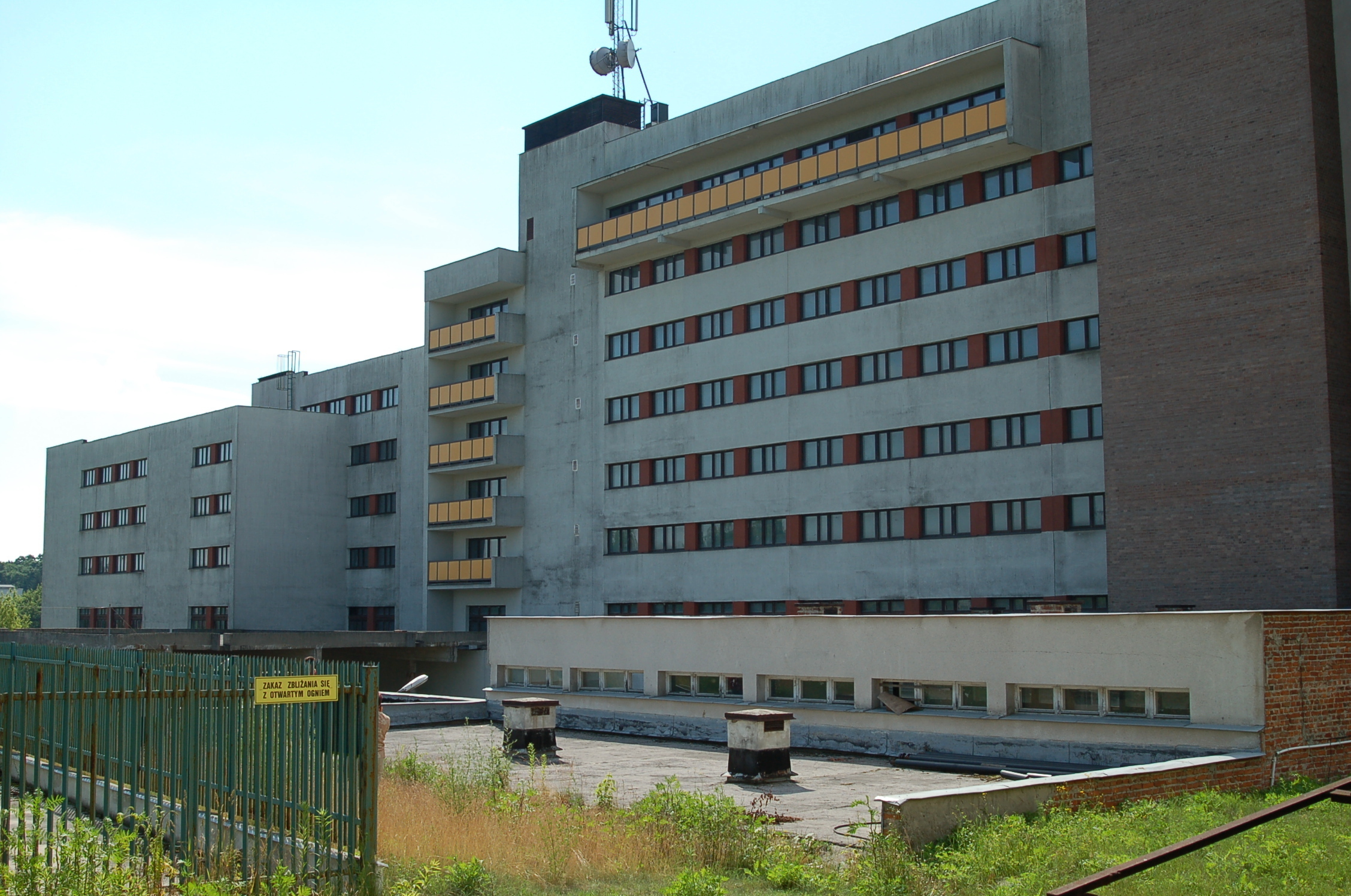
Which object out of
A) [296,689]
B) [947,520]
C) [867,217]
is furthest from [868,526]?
[296,689]

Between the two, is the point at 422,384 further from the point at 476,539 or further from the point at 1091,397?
the point at 1091,397

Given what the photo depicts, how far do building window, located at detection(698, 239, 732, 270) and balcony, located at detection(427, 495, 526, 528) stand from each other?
14.1m

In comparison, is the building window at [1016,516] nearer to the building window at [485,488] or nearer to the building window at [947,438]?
the building window at [947,438]

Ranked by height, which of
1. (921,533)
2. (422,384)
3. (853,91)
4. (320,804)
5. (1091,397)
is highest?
(853,91)

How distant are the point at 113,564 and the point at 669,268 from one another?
153 feet

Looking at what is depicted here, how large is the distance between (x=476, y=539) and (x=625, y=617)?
2687cm

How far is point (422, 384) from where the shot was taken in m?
65.3

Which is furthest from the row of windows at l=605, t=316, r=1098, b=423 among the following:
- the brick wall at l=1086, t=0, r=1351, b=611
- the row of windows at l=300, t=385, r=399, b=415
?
the row of windows at l=300, t=385, r=399, b=415

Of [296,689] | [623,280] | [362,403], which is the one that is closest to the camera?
[296,689]

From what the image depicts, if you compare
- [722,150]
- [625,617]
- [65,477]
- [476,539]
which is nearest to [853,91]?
[722,150]

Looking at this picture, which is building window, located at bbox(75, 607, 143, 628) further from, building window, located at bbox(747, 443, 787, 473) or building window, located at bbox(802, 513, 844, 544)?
building window, located at bbox(802, 513, 844, 544)

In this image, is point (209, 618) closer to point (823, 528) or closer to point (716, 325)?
point (716, 325)

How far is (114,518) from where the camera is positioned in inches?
3098

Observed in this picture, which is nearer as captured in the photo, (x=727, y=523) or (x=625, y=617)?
(x=625, y=617)
